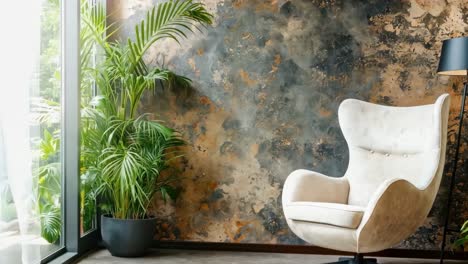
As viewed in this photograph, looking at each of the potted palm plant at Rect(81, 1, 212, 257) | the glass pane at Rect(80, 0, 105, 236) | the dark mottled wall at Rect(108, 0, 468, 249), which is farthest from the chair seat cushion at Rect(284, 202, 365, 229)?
the glass pane at Rect(80, 0, 105, 236)

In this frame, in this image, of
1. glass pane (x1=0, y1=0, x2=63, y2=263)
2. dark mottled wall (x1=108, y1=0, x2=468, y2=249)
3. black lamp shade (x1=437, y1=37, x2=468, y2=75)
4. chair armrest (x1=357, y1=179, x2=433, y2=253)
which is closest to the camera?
glass pane (x1=0, y1=0, x2=63, y2=263)

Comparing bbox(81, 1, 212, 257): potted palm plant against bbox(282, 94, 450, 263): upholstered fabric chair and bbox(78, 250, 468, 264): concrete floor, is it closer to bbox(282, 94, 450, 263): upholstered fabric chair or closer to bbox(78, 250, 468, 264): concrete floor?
bbox(78, 250, 468, 264): concrete floor

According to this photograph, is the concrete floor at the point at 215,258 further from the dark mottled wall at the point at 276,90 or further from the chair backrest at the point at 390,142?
the chair backrest at the point at 390,142

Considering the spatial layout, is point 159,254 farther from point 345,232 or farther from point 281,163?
point 345,232

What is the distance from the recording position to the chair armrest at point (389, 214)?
295 centimetres

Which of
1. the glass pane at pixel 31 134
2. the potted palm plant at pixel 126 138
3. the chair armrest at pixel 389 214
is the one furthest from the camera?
the potted palm plant at pixel 126 138

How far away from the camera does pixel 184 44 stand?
4074mm

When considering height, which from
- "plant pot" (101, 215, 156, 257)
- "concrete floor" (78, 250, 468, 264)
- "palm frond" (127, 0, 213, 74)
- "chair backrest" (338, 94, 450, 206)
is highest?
"palm frond" (127, 0, 213, 74)

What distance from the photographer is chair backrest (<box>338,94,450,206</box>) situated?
11.1ft

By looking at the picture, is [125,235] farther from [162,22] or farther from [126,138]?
[162,22]

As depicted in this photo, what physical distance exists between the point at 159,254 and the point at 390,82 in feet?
6.49

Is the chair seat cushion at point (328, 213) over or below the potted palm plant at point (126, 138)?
below

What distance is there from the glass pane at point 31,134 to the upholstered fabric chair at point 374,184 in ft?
4.44

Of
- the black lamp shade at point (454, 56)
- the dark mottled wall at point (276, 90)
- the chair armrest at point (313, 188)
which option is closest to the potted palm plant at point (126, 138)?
the dark mottled wall at point (276, 90)
